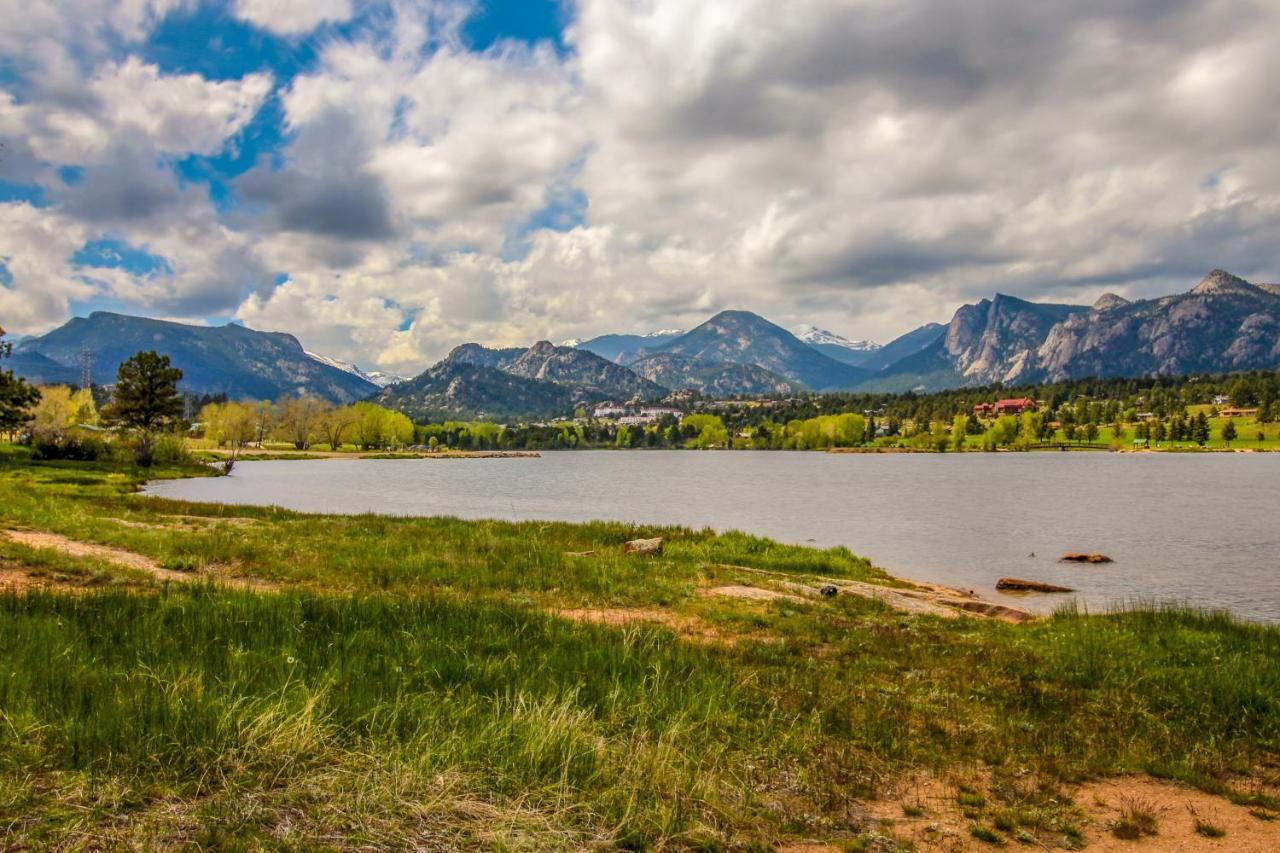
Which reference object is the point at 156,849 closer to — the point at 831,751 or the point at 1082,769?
the point at 831,751

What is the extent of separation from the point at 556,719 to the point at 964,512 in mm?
64321

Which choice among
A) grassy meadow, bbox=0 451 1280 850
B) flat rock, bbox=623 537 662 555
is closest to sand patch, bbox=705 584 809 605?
grassy meadow, bbox=0 451 1280 850

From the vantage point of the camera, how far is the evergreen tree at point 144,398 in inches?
3666

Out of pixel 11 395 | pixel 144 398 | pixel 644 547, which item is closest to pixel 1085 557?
pixel 644 547

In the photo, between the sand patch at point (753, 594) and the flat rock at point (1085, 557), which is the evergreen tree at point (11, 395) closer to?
the sand patch at point (753, 594)

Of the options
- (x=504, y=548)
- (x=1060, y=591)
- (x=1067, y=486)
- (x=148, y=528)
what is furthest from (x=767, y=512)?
(x=1067, y=486)

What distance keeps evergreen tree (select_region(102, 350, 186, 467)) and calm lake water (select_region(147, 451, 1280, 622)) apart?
1038 cm

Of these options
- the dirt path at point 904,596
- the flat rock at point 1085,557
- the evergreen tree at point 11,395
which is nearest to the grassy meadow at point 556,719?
the dirt path at point 904,596

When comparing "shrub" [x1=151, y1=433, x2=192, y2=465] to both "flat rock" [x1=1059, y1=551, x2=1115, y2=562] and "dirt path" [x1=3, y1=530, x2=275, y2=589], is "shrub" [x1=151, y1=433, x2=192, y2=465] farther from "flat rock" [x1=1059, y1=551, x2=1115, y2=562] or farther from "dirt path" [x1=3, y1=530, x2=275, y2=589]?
"flat rock" [x1=1059, y1=551, x2=1115, y2=562]

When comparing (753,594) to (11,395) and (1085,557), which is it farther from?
(11,395)

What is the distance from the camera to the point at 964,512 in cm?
6431

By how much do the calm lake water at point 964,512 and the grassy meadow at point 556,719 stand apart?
16136mm

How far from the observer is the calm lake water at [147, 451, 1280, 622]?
35.3m

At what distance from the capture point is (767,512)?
63.6 metres
